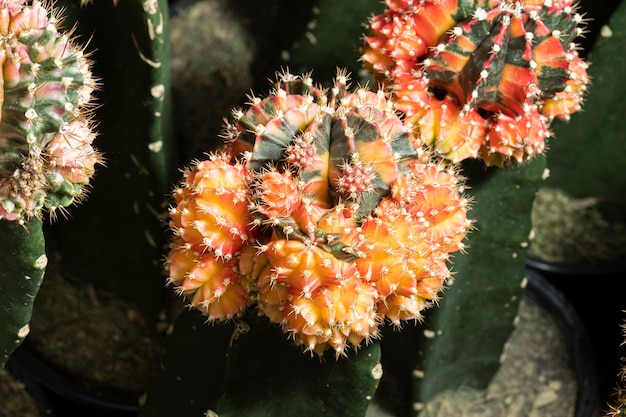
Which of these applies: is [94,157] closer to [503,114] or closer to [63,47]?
[63,47]

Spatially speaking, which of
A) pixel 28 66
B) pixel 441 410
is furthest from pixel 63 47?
pixel 441 410

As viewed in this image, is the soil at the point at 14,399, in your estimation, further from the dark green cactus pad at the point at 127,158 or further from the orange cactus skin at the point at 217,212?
the orange cactus skin at the point at 217,212

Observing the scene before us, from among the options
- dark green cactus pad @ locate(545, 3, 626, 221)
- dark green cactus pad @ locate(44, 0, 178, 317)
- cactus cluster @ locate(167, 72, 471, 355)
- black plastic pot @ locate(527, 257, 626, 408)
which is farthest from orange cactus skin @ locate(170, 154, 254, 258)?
black plastic pot @ locate(527, 257, 626, 408)

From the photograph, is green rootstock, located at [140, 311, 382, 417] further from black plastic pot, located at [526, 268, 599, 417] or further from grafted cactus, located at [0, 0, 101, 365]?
black plastic pot, located at [526, 268, 599, 417]

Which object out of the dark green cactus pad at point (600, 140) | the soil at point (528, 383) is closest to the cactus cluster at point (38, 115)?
the soil at point (528, 383)

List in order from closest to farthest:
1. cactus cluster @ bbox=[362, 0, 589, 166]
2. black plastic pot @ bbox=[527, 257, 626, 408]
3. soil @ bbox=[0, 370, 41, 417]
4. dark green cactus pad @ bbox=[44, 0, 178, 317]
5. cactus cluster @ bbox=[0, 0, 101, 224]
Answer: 1. cactus cluster @ bbox=[0, 0, 101, 224]
2. cactus cluster @ bbox=[362, 0, 589, 166]
3. dark green cactus pad @ bbox=[44, 0, 178, 317]
4. soil @ bbox=[0, 370, 41, 417]
5. black plastic pot @ bbox=[527, 257, 626, 408]

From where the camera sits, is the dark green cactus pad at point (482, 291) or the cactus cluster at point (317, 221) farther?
the dark green cactus pad at point (482, 291)
